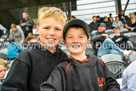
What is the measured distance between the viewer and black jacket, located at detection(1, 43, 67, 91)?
91 centimetres

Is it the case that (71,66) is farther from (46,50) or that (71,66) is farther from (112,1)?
(112,1)

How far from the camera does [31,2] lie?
11.0m

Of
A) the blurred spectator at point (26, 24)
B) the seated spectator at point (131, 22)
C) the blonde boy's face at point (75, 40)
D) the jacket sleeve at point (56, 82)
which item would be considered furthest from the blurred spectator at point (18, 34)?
the jacket sleeve at point (56, 82)

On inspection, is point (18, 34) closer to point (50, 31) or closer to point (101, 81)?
point (50, 31)

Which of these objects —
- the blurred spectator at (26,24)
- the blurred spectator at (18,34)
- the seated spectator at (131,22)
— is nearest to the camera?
the blurred spectator at (18,34)

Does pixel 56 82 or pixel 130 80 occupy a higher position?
pixel 56 82

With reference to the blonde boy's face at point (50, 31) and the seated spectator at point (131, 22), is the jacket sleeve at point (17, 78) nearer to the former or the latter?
the blonde boy's face at point (50, 31)

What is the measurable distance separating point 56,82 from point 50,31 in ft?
1.17

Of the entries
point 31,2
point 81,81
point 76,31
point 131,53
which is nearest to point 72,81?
point 81,81

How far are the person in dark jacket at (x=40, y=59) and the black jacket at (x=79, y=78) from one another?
0.29 feet

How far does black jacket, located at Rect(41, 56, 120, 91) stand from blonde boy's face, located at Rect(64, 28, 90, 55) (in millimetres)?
101

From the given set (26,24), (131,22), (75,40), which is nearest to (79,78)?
(75,40)

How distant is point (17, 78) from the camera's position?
918mm

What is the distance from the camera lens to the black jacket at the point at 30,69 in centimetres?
91
